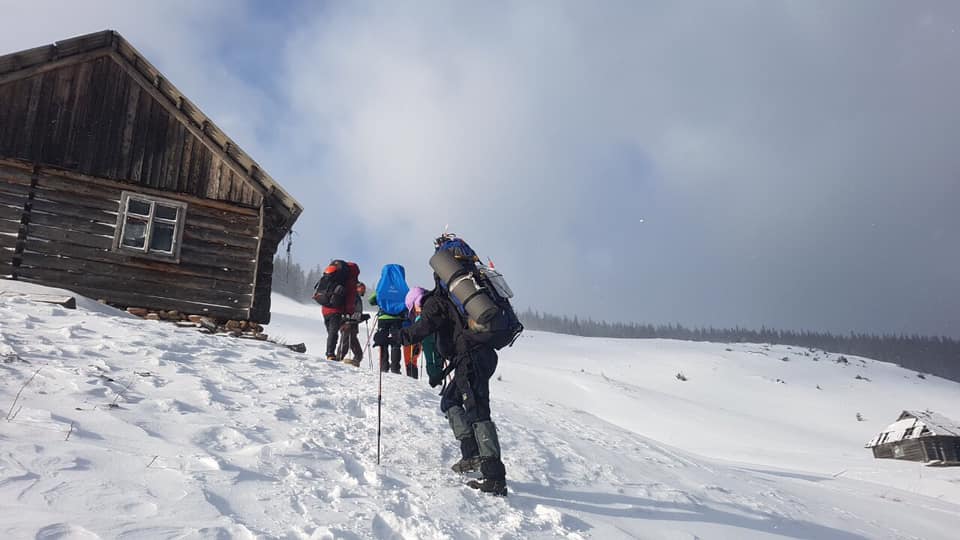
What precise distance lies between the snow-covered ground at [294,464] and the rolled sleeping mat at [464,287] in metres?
1.43

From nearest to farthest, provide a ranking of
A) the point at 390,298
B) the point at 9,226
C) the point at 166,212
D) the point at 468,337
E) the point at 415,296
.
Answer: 1. the point at 468,337
2. the point at 415,296
3. the point at 390,298
4. the point at 9,226
5. the point at 166,212

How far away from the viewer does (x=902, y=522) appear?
7125 millimetres

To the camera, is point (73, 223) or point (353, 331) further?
point (73, 223)

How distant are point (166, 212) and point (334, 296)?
17.2 ft

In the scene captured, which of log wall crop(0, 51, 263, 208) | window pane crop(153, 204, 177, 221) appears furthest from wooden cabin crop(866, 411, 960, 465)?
window pane crop(153, 204, 177, 221)

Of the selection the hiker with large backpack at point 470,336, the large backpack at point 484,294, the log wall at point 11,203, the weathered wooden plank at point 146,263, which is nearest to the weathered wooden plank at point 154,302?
the weathered wooden plank at point 146,263

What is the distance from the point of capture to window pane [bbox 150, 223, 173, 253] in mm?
12109

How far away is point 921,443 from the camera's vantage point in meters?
19.5

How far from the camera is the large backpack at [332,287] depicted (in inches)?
402

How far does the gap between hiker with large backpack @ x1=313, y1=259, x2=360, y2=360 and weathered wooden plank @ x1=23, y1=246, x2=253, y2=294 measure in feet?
11.4

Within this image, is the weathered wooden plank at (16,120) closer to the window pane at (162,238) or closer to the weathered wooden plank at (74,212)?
the weathered wooden plank at (74,212)

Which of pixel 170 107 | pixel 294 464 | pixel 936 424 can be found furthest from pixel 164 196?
pixel 936 424

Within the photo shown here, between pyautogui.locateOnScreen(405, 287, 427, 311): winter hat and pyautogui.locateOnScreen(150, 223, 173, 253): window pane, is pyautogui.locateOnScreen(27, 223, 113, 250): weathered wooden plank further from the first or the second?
pyautogui.locateOnScreen(405, 287, 427, 311): winter hat

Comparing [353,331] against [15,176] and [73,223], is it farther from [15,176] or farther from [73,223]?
[15,176]
